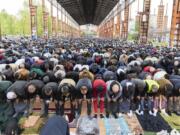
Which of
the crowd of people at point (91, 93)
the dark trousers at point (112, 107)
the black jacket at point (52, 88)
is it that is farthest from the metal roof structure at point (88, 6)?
the black jacket at point (52, 88)

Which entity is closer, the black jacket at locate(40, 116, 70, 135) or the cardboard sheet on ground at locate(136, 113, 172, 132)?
the black jacket at locate(40, 116, 70, 135)

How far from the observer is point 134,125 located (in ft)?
24.3

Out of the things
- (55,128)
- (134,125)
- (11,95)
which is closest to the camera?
(55,128)

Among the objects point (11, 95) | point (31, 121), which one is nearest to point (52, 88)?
point (11, 95)

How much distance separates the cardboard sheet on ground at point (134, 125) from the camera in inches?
278

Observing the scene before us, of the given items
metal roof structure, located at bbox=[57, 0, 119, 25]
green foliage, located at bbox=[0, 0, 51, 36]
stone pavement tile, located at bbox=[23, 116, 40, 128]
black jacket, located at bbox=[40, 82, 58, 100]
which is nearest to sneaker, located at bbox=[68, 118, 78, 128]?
black jacket, located at bbox=[40, 82, 58, 100]

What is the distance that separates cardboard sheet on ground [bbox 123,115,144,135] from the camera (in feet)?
23.2

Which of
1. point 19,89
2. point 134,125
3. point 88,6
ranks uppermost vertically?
point 88,6

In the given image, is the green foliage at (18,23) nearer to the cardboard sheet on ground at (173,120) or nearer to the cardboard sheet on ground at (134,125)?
the cardboard sheet on ground at (134,125)

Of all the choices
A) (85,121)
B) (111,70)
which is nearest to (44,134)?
(85,121)

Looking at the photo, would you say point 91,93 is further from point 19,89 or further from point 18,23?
point 18,23

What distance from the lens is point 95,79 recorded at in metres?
8.19

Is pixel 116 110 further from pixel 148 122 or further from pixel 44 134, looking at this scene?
pixel 44 134

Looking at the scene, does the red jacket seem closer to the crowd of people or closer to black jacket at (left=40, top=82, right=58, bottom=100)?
the crowd of people
